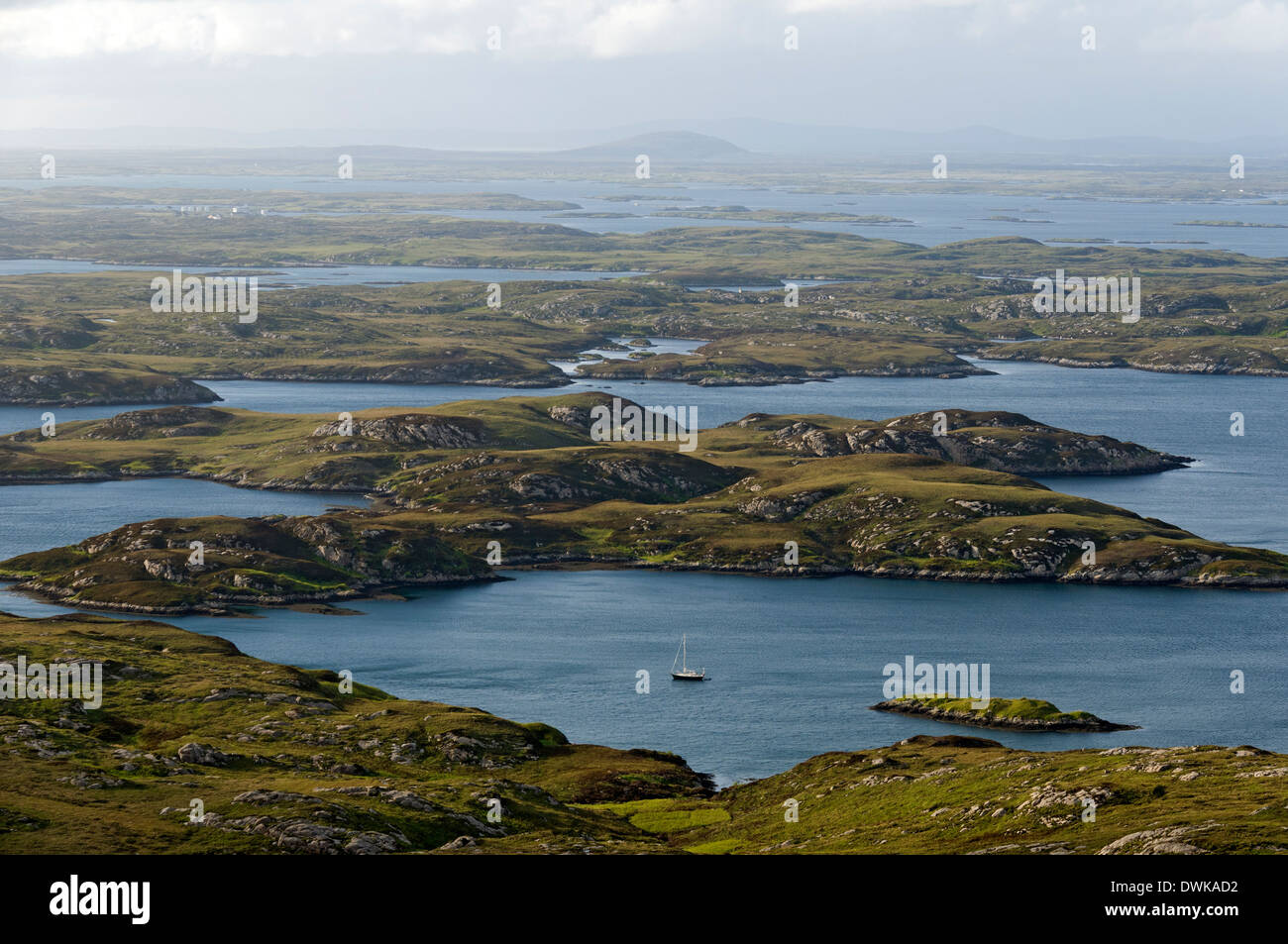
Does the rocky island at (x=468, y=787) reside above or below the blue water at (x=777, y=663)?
above

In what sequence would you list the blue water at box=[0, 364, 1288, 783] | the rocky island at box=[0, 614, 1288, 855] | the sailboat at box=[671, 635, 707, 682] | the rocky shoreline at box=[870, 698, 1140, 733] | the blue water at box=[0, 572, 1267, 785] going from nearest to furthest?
the rocky island at box=[0, 614, 1288, 855] < the rocky shoreline at box=[870, 698, 1140, 733] < the blue water at box=[0, 572, 1267, 785] < the blue water at box=[0, 364, 1288, 783] < the sailboat at box=[671, 635, 707, 682]

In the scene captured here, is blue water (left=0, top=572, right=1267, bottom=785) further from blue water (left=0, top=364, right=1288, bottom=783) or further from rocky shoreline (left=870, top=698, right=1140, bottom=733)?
rocky shoreline (left=870, top=698, right=1140, bottom=733)

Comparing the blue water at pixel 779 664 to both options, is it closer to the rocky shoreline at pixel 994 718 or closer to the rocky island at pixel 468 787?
the rocky shoreline at pixel 994 718

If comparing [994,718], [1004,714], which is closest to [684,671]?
[994,718]

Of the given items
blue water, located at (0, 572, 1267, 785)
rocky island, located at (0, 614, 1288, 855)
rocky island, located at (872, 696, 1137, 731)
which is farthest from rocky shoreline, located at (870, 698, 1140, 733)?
rocky island, located at (0, 614, 1288, 855)

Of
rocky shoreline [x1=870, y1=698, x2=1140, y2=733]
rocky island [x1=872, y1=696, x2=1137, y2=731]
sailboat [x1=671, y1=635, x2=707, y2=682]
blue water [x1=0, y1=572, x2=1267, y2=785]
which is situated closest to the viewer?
rocky shoreline [x1=870, y1=698, x2=1140, y2=733]

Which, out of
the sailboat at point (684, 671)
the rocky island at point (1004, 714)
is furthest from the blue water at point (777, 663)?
the rocky island at point (1004, 714)

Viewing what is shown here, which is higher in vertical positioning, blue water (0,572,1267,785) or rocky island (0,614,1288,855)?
rocky island (0,614,1288,855)

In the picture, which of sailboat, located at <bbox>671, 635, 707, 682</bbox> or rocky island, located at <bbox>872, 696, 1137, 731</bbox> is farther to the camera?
sailboat, located at <bbox>671, 635, 707, 682</bbox>
